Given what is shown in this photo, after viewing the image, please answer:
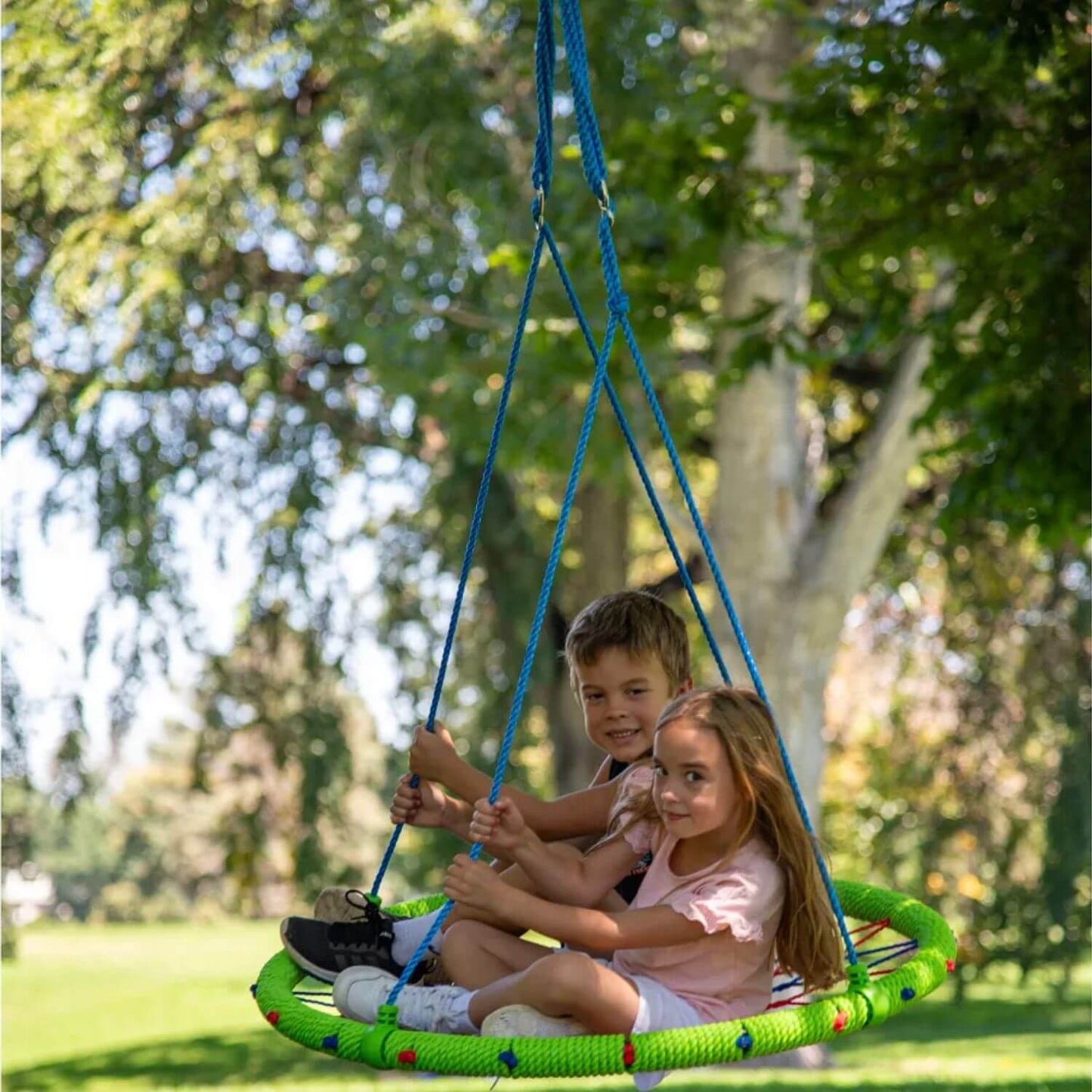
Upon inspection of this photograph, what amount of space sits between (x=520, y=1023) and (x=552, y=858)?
11.1 inches

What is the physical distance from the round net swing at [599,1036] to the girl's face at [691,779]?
0.33ft

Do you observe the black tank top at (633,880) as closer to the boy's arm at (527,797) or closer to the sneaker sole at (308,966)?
the boy's arm at (527,797)

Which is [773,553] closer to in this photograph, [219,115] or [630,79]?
[630,79]

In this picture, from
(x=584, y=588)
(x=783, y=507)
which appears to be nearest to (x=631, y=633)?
(x=783, y=507)

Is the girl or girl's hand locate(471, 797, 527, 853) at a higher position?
girl's hand locate(471, 797, 527, 853)

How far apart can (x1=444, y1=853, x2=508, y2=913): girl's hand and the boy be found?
0.94ft

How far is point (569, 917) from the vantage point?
2.38 meters

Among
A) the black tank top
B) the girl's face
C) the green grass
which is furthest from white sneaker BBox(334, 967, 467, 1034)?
the green grass

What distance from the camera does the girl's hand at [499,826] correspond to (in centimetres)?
241

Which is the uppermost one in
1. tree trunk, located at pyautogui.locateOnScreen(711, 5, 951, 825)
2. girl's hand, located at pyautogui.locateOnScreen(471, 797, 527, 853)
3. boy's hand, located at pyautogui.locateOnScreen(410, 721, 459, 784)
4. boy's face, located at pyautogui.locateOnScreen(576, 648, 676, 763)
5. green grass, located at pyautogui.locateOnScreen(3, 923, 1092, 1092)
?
tree trunk, located at pyautogui.locateOnScreen(711, 5, 951, 825)

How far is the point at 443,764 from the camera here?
293 cm

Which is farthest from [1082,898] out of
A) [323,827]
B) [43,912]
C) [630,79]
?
[43,912]

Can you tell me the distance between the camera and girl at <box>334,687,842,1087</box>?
234 cm

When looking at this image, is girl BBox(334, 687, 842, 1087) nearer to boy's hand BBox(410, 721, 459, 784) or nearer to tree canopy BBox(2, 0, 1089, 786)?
boy's hand BBox(410, 721, 459, 784)
